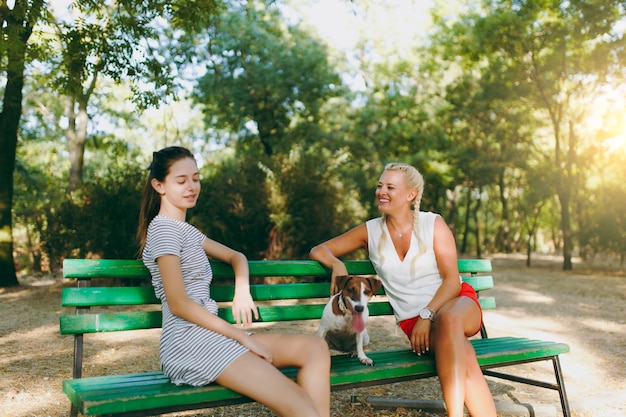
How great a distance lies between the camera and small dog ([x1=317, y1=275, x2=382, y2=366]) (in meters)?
3.28

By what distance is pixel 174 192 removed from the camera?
2.94 meters

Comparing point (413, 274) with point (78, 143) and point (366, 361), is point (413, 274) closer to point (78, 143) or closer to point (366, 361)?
point (366, 361)

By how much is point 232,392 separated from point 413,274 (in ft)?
4.99

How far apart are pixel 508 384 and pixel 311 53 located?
49.7ft

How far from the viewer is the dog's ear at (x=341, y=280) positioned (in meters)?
3.35

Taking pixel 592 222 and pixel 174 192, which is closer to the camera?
pixel 174 192

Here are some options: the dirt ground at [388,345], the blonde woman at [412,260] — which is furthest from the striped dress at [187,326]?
the dirt ground at [388,345]

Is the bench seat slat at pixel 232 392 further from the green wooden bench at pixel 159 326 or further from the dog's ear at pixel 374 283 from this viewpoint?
the dog's ear at pixel 374 283

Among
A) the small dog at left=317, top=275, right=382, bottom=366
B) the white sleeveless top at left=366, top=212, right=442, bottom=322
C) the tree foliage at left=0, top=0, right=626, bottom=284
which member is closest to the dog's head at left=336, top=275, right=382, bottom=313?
the small dog at left=317, top=275, right=382, bottom=366

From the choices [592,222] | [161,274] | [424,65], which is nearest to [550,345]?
[161,274]

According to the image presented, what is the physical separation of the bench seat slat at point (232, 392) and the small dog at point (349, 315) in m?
0.09

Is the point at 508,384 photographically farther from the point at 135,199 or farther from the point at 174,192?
the point at 135,199

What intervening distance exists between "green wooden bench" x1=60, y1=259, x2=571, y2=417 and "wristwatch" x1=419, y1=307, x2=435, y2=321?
0.77 feet

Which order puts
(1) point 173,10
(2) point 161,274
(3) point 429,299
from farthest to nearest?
(1) point 173,10 → (3) point 429,299 → (2) point 161,274
